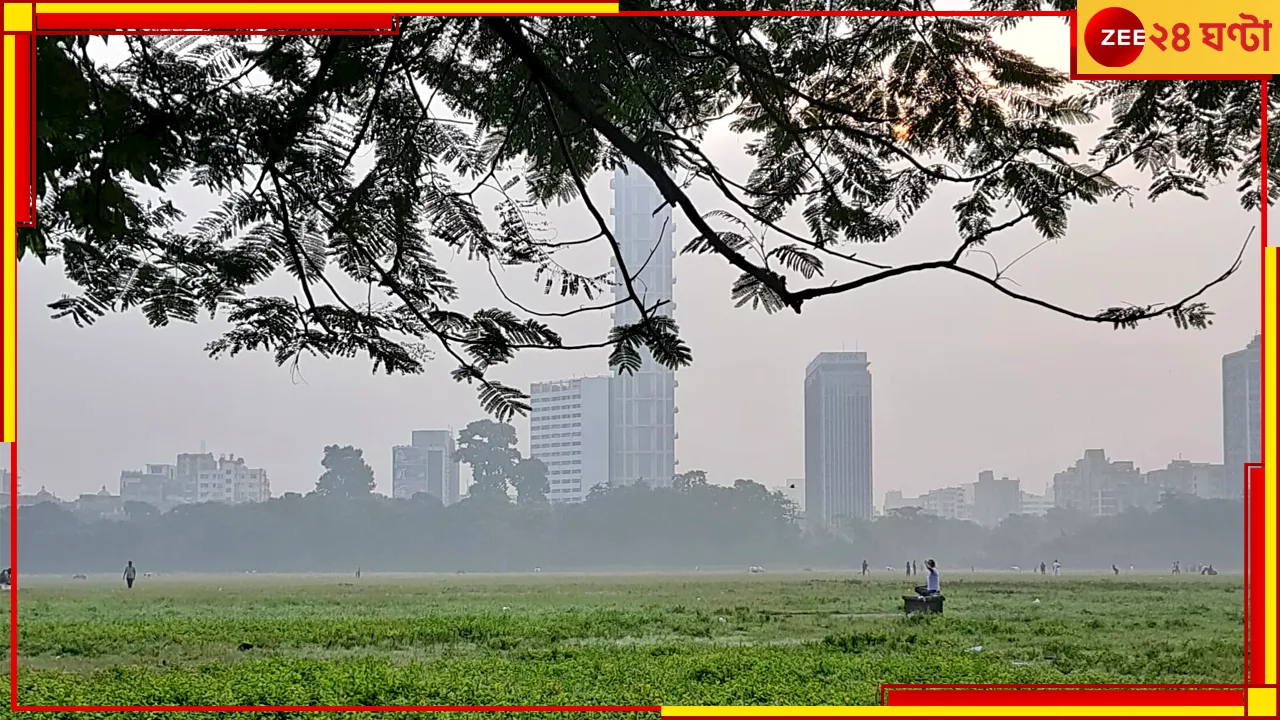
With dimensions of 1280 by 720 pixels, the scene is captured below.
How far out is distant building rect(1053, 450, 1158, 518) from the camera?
276 cm

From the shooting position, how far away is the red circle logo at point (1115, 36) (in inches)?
84.9

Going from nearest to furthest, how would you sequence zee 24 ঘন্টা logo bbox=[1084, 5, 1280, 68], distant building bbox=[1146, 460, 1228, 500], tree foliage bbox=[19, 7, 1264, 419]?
zee 24 ঘন্টা logo bbox=[1084, 5, 1280, 68]
tree foliage bbox=[19, 7, 1264, 419]
distant building bbox=[1146, 460, 1228, 500]

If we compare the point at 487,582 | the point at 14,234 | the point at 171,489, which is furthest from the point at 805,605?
the point at 14,234

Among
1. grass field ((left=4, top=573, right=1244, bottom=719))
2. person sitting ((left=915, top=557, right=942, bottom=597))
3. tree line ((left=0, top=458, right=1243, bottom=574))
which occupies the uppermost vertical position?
tree line ((left=0, top=458, right=1243, bottom=574))

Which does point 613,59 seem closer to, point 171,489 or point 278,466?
point 278,466

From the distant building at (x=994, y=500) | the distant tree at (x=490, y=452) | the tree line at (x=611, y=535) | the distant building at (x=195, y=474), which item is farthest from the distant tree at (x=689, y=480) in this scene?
the distant building at (x=195, y=474)

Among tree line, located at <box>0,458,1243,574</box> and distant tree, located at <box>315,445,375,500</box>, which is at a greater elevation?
distant tree, located at <box>315,445,375,500</box>

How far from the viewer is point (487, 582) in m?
2.84

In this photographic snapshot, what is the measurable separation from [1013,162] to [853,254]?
41 cm

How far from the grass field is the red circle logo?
3.98 ft

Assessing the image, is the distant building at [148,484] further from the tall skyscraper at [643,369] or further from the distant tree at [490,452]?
the tall skyscraper at [643,369]

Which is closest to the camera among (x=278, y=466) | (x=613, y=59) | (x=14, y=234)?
(x=14, y=234)

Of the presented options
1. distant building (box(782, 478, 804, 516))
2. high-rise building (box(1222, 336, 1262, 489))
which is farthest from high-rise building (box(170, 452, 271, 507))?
high-rise building (box(1222, 336, 1262, 489))

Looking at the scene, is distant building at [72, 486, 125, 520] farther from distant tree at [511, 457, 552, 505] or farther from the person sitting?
the person sitting
